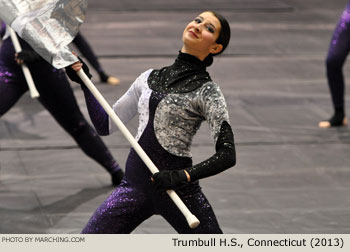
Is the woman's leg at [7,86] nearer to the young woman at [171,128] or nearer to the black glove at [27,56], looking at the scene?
the black glove at [27,56]

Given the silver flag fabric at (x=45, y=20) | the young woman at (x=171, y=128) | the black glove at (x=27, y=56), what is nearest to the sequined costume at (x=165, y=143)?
the young woman at (x=171, y=128)

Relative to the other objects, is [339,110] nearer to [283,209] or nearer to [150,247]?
[283,209]

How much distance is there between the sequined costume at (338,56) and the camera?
636cm

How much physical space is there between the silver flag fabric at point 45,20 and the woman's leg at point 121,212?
2.16ft

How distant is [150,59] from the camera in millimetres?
8703

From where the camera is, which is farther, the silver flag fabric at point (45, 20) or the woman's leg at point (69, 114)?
the woman's leg at point (69, 114)

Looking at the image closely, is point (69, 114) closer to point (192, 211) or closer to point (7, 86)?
point (7, 86)

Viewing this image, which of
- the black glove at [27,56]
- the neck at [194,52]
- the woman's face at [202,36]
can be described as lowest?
the black glove at [27,56]

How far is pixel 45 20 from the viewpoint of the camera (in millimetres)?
3596

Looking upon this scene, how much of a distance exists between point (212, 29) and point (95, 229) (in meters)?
0.99

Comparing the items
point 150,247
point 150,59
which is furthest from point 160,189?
point 150,59

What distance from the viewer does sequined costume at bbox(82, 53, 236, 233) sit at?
3.48m

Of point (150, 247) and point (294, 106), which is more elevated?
point (150, 247)

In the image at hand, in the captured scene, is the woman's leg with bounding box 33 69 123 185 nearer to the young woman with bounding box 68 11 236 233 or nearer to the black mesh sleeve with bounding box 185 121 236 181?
the young woman with bounding box 68 11 236 233
